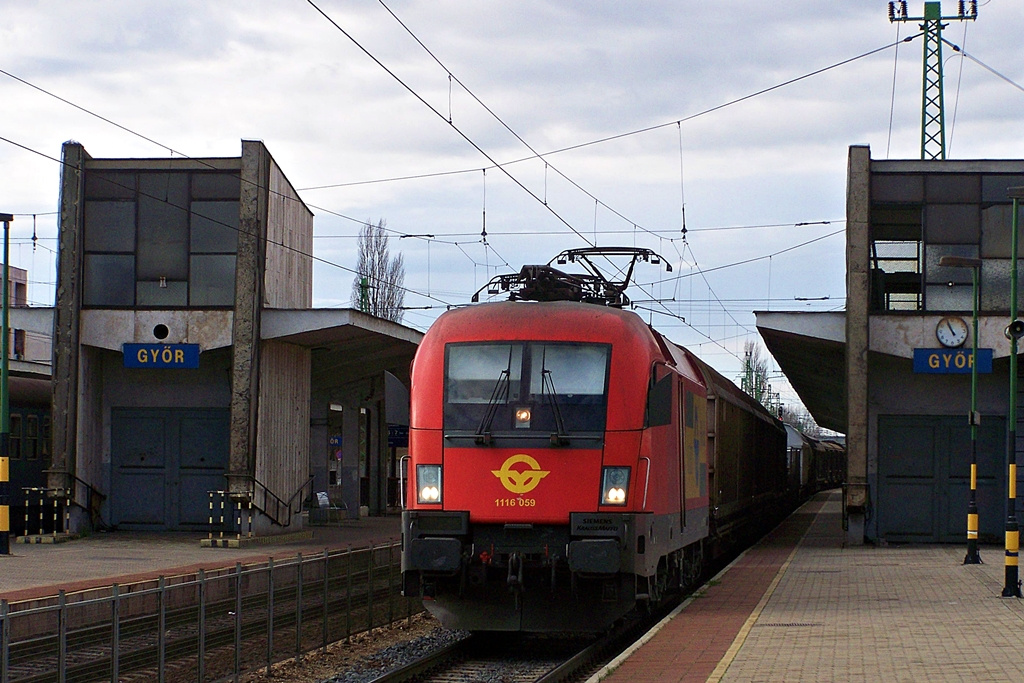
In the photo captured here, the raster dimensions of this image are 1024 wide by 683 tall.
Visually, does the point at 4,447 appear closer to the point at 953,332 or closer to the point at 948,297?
the point at 953,332

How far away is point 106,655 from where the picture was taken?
33.4 ft

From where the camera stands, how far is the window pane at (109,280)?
91.0 feet

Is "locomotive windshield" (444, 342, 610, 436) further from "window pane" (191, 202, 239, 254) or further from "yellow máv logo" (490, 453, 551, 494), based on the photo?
"window pane" (191, 202, 239, 254)

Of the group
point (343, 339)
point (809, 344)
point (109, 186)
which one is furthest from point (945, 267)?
point (109, 186)

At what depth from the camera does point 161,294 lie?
2772 centimetres

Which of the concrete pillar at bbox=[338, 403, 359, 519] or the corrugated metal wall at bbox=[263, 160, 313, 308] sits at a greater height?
the corrugated metal wall at bbox=[263, 160, 313, 308]

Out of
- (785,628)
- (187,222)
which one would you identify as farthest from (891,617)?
(187,222)

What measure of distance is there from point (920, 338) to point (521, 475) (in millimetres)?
16252

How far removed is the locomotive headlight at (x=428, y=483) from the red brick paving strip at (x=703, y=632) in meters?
2.55

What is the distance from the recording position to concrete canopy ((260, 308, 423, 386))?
2694 centimetres

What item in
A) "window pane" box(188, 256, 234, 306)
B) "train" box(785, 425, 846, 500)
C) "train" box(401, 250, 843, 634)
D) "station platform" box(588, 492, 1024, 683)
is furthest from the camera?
"train" box(785, 425, 846, 500)

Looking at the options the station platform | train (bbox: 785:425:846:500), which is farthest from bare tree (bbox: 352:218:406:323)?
the station platform

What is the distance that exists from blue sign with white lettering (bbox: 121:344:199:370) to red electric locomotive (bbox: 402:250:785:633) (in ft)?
45.9

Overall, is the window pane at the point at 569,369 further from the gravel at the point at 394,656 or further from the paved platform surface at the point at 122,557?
the paved platform surface at the point at 122,557
